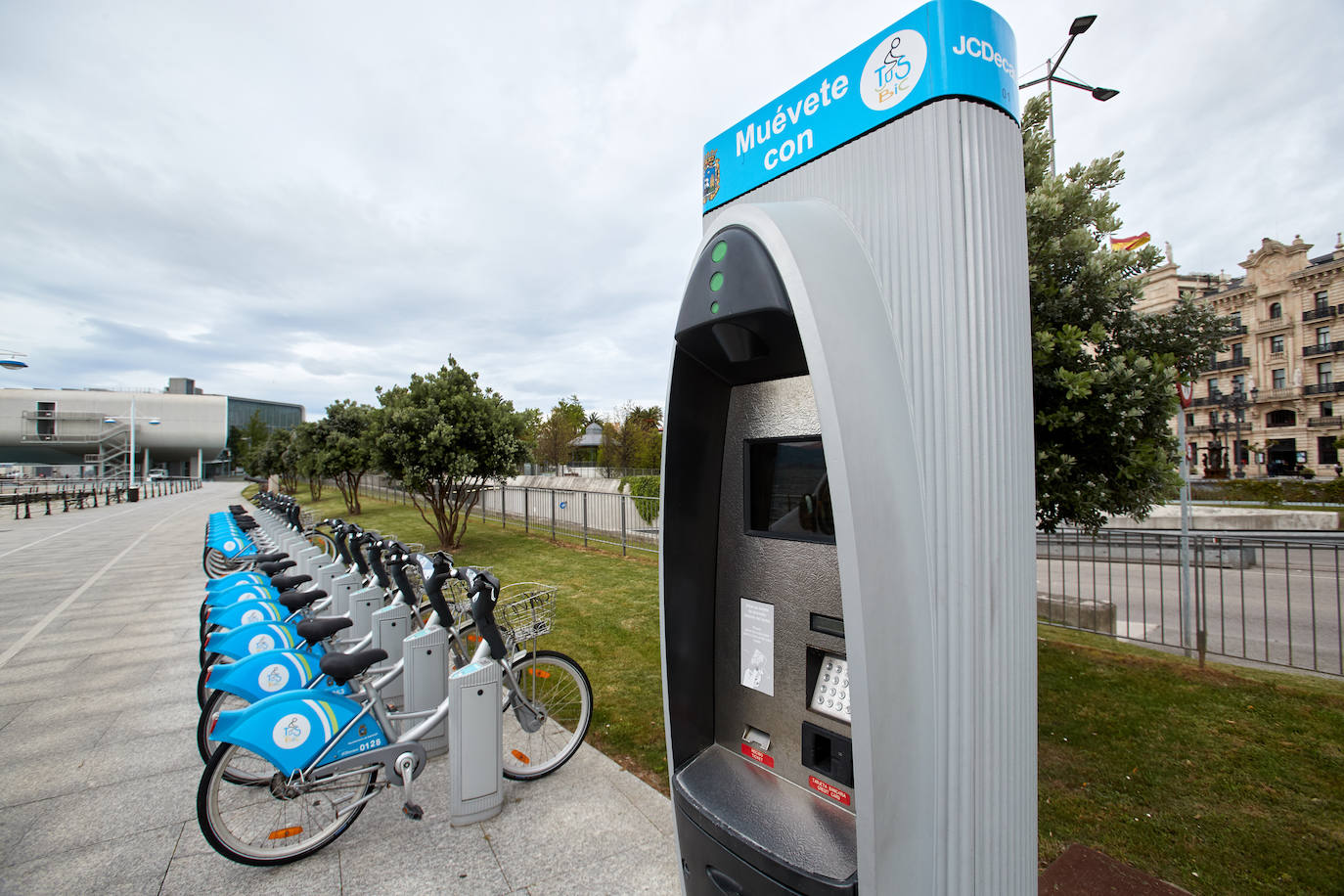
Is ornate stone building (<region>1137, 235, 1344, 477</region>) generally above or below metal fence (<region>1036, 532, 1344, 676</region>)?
above

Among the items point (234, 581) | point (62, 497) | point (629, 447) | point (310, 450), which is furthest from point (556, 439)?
point (234, 581)

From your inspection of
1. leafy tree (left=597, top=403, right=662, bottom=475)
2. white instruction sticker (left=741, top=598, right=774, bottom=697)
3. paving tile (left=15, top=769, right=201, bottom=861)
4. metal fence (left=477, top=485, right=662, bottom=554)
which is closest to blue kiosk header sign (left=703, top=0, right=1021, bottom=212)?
white instruction sticker (left=741, top=598, right=774, bottom=697)

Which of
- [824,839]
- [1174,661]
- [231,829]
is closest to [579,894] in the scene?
[824,839]

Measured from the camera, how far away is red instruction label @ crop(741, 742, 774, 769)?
5.80 feet

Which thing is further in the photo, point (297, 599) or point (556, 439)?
point (556, 439)

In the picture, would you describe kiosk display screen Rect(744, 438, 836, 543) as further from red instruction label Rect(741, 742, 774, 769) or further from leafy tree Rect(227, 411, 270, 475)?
leafy tree Rect(227, 411, 270, 475)

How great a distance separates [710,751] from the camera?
1.94m

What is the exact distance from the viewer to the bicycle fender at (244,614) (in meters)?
4.09

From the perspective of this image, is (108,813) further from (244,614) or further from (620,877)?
(620,877)

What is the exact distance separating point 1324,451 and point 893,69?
58.3m

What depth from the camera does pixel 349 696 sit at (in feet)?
10.3

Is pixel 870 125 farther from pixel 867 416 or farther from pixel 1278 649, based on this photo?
pixel 1278 649

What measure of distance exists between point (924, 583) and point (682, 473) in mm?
814

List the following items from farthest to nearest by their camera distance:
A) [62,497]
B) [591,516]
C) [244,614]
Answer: [62,497], [591,516], [244,614]
